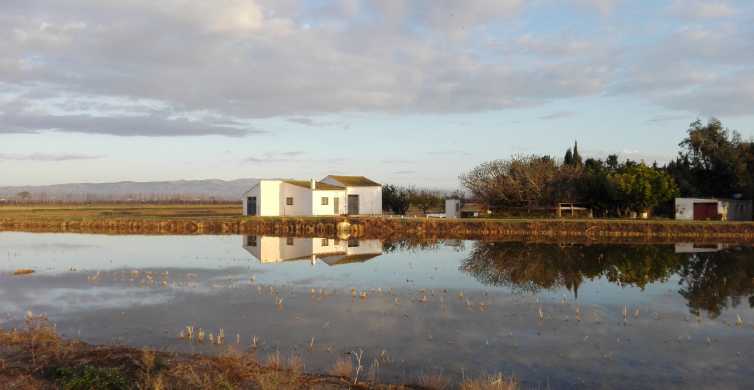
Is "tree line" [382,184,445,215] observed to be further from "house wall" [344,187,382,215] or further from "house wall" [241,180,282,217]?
"house wall" [241,180,282,217]

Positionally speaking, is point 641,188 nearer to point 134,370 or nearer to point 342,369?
point 342,369

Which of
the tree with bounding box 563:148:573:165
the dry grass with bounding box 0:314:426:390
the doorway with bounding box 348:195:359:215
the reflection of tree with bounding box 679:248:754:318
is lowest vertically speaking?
the reflection of tree with bounding box 679:248:754:318

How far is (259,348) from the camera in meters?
10.5

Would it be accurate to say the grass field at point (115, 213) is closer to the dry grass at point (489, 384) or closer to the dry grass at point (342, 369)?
the dry grass at point (342, 369)

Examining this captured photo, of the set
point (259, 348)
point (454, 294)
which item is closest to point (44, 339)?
point (259, 348)

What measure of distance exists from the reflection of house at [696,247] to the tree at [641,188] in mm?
9682

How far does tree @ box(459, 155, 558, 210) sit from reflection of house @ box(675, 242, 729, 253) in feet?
48.4

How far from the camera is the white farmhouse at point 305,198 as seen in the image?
46.1 metres

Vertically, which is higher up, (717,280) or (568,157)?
(568,157)

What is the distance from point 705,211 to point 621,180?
7.79 metres

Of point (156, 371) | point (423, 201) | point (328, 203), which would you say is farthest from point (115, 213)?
point (156, 371)

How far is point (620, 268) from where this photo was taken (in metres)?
22.6

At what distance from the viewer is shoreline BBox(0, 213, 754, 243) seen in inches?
1406

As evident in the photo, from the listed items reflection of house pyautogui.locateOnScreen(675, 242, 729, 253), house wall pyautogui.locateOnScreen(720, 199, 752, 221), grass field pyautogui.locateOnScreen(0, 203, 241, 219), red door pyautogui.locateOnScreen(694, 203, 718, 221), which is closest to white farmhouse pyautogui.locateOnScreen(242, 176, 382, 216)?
grass field pyautogui.locateOnScreen(0, 203, 241, 219)
